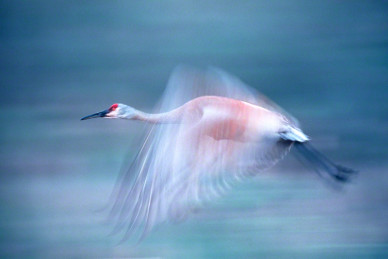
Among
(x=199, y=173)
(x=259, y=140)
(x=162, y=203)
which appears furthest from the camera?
(x=259, y=140)

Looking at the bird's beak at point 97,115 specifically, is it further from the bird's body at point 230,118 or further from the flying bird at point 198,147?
the bird's body at point 230,118

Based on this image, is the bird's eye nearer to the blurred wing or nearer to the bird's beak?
the bird's beak

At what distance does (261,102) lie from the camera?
270 cm

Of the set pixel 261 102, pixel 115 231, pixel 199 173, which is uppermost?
pixel 261 102

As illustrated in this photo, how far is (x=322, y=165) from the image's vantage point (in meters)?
2.79

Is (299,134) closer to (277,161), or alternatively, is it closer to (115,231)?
(277,161)

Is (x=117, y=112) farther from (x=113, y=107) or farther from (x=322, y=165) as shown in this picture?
(x=322, y=165)

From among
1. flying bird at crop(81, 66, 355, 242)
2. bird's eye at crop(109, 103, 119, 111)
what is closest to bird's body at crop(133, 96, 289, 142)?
flying bird at crop(81, 66, 355, 242)

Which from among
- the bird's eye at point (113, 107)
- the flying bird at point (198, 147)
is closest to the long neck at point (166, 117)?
the flying bird at point (198, 147)

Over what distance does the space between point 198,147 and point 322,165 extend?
1.96 feet

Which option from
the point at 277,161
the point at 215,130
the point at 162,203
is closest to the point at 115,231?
the point at 162,203

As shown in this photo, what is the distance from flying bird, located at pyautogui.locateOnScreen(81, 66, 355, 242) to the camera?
7.76 feet

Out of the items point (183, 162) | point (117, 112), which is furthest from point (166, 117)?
point (117, 112)

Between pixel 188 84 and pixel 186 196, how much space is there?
44 cm
